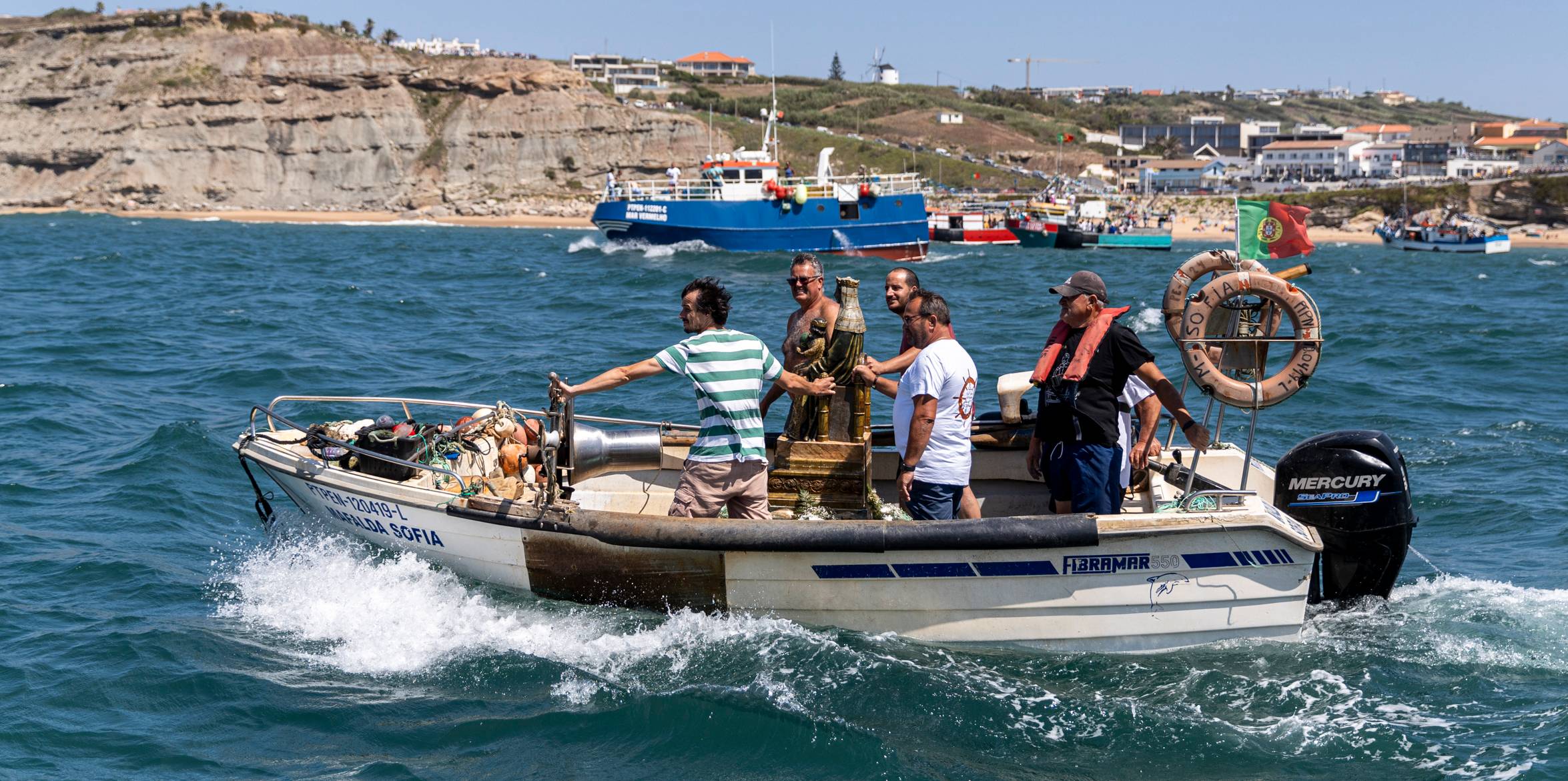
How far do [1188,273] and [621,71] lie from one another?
150 metres

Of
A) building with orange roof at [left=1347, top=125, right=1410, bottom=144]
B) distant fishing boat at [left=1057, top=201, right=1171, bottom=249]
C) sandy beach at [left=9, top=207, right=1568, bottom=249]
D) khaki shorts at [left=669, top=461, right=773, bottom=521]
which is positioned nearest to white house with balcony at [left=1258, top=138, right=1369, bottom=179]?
building with orange roof at [left=1347, top=125, right=1410, bottom=144]

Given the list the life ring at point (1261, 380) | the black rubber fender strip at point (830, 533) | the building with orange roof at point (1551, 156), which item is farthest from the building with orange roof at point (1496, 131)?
the black rubber fender strip at point (830, 533)

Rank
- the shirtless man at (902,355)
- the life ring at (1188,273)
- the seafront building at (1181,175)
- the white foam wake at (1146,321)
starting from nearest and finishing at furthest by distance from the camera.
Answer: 1. the life ring at (1188,273)
2. the shirtless man at (902,355)
3. the white foam wake at (1146,321)
4. the seafront building at (1181,175)

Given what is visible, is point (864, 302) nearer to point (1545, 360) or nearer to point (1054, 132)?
point (1545, 360)

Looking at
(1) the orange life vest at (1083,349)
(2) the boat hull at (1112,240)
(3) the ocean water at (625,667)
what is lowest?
(3) the ocean water at (625,667)

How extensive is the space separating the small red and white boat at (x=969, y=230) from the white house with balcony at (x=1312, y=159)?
192 feet

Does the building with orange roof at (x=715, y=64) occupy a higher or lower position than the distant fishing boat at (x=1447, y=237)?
higher

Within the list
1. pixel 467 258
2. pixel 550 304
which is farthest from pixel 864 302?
pixel 467 258

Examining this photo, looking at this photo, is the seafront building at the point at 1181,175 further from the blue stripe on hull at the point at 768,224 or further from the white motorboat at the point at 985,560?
the white motorboat at the point at 985,560

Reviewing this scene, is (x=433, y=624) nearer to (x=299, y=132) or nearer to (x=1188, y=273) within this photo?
(x=1188, y=273)

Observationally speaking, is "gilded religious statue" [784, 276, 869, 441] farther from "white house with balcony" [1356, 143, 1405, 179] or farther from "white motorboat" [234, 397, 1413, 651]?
"white house with balcony" [1356, 143, 1405, 179]

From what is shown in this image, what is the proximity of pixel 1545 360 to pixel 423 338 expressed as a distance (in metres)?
18.2

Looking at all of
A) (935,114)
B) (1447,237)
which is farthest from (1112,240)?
(935,114)

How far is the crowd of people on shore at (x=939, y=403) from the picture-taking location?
6.80 m
